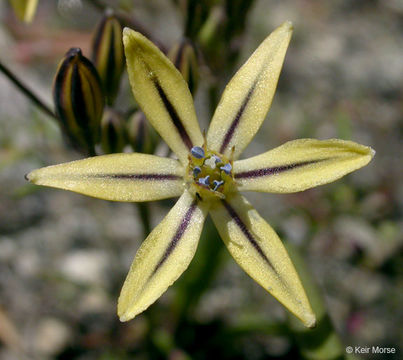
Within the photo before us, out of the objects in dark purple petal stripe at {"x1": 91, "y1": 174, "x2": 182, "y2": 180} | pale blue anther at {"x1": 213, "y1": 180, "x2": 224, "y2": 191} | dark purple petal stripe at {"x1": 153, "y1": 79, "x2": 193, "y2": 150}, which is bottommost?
pale blue anther at {"x1": 213, "y1": 180, "x2": 224, "y2": 191}

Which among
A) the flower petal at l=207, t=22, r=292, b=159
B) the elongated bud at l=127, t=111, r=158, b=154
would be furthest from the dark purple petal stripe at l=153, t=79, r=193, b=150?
the elongated bud at l=127, t=111, r=158, b=154

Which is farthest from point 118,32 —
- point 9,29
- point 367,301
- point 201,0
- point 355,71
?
point 355,71

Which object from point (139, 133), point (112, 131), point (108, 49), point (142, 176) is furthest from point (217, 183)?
point (108, 49)

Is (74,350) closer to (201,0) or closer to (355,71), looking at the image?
(201,0)

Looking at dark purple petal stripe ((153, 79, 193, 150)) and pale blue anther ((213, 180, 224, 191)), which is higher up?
dark purple petal stripe ((153, 79, 193, 150))

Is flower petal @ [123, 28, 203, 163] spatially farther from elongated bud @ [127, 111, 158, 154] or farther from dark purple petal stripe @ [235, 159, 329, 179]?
elongated bud @ [127, 111, 158, 154]

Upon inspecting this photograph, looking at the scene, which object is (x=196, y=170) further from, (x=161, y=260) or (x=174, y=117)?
(x=161, y=260)

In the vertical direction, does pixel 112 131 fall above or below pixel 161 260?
above

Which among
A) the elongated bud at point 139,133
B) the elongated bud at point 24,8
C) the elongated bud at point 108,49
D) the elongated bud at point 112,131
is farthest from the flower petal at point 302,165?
the elongated bud at point 24,8

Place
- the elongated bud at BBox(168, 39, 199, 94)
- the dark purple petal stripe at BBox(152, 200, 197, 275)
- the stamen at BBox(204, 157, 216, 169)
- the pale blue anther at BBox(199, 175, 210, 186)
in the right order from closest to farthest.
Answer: the dark purple petal stripe at BBox(152, 200, 197, 275) → the pale blue anther at BBox(199, 175, 210, 186) → the stamen at BBox(204, 157, 216, 169) → the elongated bud at BBox(168, 39, 199, 94)
